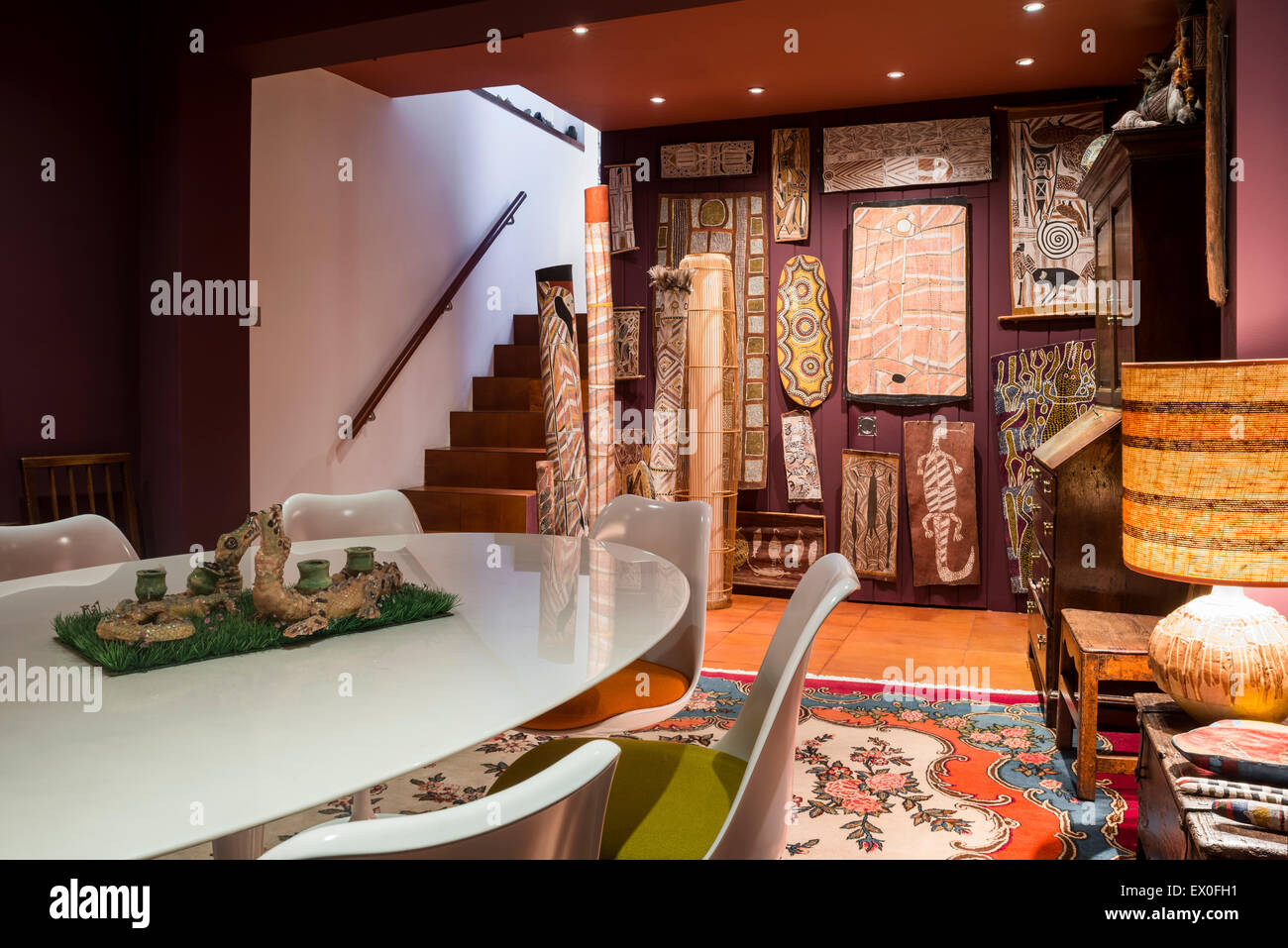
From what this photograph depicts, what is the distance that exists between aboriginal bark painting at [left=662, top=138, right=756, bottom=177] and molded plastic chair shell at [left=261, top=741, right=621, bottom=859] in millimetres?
5254

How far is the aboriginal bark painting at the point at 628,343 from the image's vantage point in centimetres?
592

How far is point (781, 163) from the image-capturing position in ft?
18.1

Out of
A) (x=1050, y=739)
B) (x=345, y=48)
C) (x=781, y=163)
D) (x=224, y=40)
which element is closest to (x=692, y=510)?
(x=1050, y=739)

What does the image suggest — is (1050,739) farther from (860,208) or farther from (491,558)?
(860,208)

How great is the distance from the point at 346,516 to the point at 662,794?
62.9 inches

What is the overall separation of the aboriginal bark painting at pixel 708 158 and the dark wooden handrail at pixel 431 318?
116 centimetres

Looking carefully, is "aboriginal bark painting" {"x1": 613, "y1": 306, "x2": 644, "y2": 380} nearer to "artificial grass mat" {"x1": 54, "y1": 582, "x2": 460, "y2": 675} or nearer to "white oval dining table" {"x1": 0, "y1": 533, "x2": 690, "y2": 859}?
"white oval dining table" {"x1": 0, "y1": 533, "x2": 690, "y2": 859}

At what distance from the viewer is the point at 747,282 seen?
5.67 metres

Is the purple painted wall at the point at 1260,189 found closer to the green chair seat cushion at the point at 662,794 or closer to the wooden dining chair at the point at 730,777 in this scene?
the wooden dining chair at the point at 730,777

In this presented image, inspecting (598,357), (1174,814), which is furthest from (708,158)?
(1174,814)

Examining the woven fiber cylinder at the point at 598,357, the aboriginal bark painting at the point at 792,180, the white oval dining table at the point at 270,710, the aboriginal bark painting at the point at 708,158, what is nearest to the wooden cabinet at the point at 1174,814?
the white oval dining table at the point at 270,710

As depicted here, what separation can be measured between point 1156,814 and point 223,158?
395cm

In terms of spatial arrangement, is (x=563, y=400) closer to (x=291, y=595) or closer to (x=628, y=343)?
(x=628, y=343)
